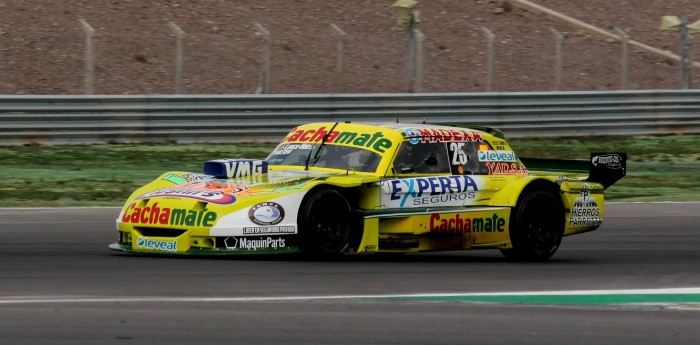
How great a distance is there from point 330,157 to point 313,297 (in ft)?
10.3

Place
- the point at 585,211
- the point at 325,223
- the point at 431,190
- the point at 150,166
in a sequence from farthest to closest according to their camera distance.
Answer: the point at 150,166, the point at 585,211, the point at 431,190, the point at 325,223

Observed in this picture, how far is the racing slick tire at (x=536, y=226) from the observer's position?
12070 mm

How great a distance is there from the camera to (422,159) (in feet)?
39.3

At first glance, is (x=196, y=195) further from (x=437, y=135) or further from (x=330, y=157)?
(x=437, y=135)

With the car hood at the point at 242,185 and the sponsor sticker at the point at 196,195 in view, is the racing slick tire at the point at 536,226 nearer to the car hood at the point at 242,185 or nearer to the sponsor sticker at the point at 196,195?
the car hood at the point at 242,185

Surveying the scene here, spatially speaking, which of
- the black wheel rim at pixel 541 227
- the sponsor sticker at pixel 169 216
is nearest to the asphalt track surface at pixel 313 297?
the black wheel rim at pixel 541 227

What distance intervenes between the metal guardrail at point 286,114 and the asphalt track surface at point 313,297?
9.07 m

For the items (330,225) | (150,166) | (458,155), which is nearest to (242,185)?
(330,225)

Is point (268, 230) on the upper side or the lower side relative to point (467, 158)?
lower

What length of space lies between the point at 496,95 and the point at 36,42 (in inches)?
379

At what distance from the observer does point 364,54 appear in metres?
31.1

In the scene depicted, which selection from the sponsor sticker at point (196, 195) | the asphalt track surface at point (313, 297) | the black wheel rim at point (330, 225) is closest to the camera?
the asphalt track surface at point (313, 297)

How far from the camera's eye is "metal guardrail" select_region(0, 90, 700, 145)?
21.9m

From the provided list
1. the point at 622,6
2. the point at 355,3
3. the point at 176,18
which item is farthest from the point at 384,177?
the point at 622,6
